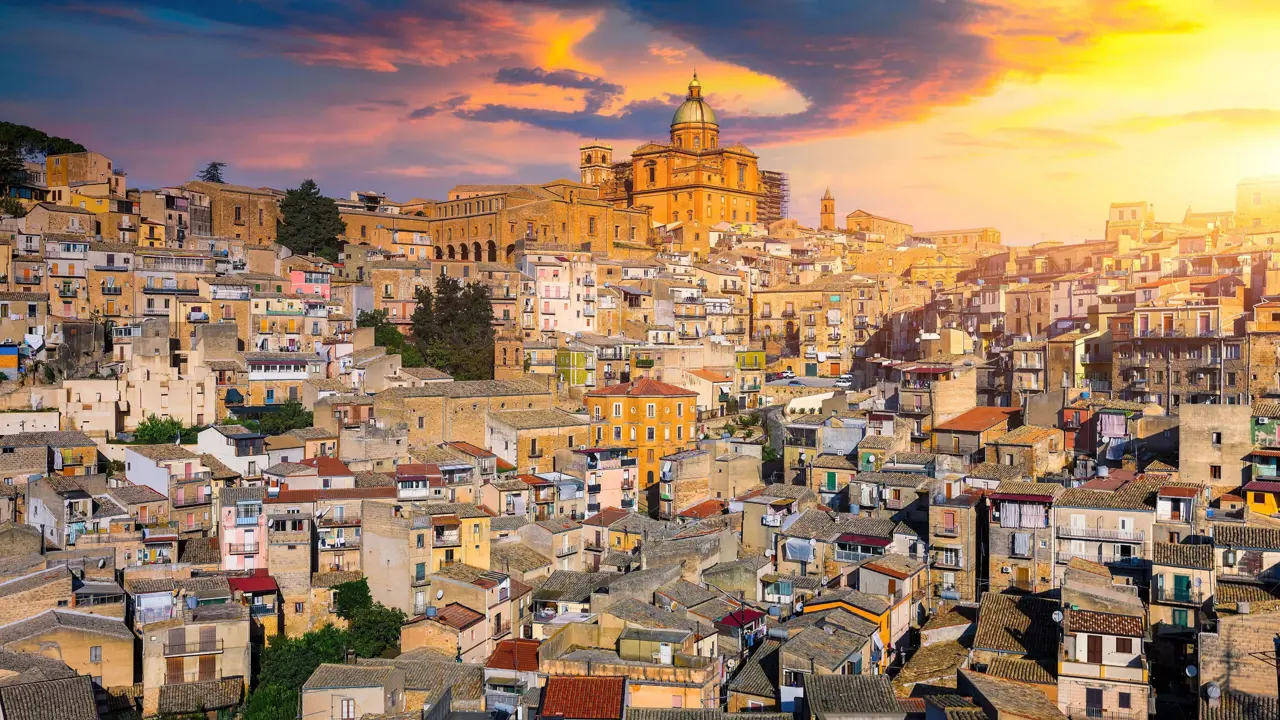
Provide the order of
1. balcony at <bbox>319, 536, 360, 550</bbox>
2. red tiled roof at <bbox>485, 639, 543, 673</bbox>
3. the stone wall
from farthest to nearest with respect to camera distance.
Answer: balcony at <bbox>319, 536, 360, 550</bbox>
red tiled roof at <bbox>485, 639, 543, 673</bbox>
the stone wall


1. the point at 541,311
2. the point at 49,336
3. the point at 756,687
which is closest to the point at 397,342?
the point at 541,311

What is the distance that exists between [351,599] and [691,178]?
4108 cm

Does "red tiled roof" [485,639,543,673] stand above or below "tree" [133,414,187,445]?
below

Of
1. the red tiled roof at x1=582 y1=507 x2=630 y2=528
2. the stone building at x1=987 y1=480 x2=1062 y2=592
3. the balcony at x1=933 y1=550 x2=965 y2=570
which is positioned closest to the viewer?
the stone building at x1=987 y1=480 x2=1062 y2=592

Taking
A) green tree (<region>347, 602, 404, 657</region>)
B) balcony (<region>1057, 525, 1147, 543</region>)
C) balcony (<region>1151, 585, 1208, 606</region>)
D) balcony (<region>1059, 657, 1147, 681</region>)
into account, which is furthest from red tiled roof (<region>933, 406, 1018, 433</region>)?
green tree (<region>347, 602, 404, 657</region>)

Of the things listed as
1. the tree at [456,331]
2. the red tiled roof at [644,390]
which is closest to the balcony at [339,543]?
the red tiled roof at [644,390]

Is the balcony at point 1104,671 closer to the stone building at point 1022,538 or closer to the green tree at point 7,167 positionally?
the stone building at point 1022,538

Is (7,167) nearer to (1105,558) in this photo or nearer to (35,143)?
(35,143)

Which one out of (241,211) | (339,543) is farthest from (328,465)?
(241,211)

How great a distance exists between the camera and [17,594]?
67.6ft

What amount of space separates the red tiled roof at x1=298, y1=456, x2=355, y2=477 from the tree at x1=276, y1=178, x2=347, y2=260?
19553mm

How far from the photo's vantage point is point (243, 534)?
2397 cm

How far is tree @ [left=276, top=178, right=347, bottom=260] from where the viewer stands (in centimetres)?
4500

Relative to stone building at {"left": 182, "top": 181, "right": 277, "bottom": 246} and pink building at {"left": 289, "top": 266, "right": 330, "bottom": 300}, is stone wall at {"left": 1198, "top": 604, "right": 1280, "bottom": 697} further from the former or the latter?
stone building at {"left": 182, "top": 181, "right": 277, "bottom": 246}
